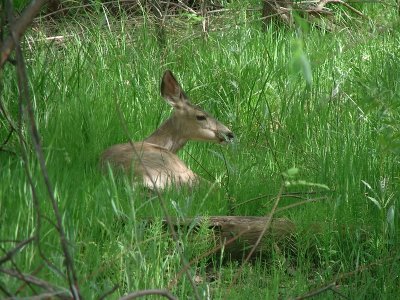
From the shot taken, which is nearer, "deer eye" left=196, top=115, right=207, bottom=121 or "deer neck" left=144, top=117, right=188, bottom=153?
"deer neck" left=144, top=117, right=188, bottom=153

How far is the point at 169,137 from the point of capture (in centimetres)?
700

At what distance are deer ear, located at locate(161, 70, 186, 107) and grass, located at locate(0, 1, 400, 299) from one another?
0.19 metres

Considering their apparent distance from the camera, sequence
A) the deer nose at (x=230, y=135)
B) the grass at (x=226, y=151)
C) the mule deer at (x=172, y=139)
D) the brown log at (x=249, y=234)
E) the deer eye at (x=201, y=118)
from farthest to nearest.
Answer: the deer eye at (x=201, y=118), the deer nose at (x=230, y=135), the mule deer at (x=172, y=139), the brown log at (x=249, y=234), the grass at (x=226, y=151)

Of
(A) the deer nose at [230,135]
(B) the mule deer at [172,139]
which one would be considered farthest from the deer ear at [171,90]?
(A) the deer nose at [230,135]

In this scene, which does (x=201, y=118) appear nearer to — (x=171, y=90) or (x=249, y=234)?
(x=171, y=90)

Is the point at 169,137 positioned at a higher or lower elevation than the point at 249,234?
lower

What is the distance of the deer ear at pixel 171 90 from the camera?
23.0 ft

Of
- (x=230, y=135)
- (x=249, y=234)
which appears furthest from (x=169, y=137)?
(x=249, y=234)

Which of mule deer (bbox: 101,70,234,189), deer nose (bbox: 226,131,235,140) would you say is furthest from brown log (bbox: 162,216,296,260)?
deer nose (bbox: 226,131,235,140)

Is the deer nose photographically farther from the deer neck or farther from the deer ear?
the deer ear

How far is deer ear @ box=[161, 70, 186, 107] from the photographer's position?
6996mm

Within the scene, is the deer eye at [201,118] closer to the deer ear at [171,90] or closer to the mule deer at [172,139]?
the mule deer at [172,139]

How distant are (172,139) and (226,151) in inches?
20.3

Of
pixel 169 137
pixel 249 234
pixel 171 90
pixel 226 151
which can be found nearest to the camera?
pixel 249 234
